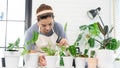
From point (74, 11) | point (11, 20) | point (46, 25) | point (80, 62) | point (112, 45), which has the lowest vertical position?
point (80, 62)

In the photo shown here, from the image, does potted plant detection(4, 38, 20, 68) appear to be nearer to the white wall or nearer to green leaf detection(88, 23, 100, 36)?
green leaf detection(88, 23, 100, 36)

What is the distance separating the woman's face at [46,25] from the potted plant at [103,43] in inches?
12.8

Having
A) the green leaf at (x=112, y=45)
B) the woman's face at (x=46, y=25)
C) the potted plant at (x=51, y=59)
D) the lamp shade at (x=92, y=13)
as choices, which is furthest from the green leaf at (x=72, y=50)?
the lamp shade at (x=92, y=13)

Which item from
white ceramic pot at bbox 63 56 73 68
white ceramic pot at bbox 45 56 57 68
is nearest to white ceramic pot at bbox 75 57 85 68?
white ceramic pot at bbox 63 56 73 68

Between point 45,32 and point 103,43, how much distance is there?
1.94 ft

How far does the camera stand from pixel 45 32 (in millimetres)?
1880

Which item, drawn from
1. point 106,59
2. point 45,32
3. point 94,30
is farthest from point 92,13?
point 106,59

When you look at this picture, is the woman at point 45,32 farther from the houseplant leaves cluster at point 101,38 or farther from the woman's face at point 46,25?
the houseplant leaves cluster at point 101,38

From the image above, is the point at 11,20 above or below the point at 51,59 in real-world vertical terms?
above

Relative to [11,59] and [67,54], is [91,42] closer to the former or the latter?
[67,54]

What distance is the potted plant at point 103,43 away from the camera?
1.40 metres

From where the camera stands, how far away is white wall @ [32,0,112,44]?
3.01 m

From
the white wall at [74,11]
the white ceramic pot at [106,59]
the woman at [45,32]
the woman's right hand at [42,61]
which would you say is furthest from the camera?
the white wall at [74,11]

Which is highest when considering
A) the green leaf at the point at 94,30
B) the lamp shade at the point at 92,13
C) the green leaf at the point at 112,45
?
the lamp shade at the point at 92,13
